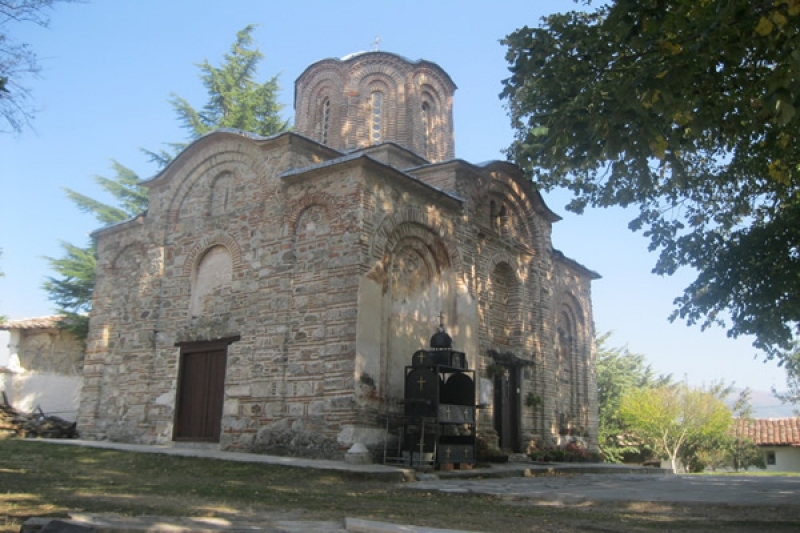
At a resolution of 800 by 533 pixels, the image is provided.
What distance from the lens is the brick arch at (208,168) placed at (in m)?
13.1

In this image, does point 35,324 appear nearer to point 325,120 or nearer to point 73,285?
point 73,285

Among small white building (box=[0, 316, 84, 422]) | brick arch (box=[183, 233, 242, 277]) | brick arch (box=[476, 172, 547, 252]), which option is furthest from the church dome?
small white building (box=[0, 316, 84, 422])

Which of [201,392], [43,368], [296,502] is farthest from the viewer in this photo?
[43,368]

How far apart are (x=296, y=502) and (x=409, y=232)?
6.64 meters

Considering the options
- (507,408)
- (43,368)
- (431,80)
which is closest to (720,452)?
(507,408)

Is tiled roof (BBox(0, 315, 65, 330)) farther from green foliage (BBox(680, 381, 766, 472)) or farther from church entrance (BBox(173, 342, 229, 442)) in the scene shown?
green foliage (BBox(680, 381, 766, 472))

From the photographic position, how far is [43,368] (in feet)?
63.8

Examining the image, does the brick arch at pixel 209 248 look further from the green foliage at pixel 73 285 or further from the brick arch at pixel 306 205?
the green foliage at pixel 73 285

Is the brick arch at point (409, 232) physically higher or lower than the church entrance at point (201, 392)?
higher

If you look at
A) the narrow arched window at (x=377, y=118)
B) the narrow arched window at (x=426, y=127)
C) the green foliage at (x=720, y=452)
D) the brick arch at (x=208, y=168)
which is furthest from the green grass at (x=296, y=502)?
the green foliage at (x=720, y=452)

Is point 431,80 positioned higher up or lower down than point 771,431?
higher up

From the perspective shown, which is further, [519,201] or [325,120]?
[325,120]

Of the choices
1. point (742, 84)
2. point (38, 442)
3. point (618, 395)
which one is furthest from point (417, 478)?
point (618, 395)

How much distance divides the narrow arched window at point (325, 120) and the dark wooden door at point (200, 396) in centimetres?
672
